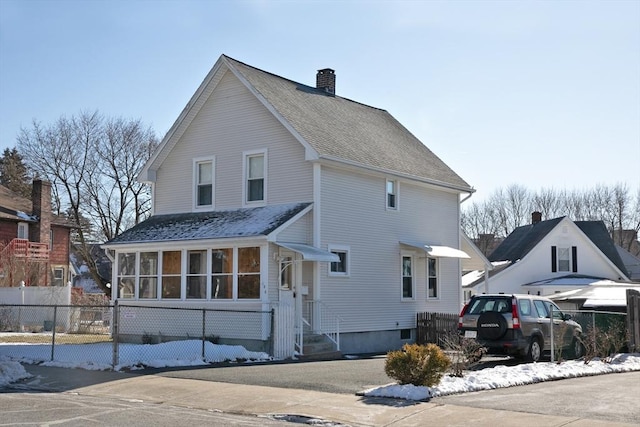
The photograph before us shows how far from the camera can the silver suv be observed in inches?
723

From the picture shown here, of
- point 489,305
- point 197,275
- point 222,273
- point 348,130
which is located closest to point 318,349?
point 222,273

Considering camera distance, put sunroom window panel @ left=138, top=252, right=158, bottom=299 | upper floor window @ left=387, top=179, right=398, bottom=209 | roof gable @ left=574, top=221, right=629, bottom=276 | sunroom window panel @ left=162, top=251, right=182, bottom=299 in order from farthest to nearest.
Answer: roof gable @ left=574, top=221, right=629, bottom=276
upper floor window @ left=387, top=179, right=398, bottom=209
sunroom window panel @ left=138, top=252, right=158, bottom=299
sunroom window panel @ left=162, top=251, right=182, bottom=299

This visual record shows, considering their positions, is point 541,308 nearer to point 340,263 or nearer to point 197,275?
point 340,263

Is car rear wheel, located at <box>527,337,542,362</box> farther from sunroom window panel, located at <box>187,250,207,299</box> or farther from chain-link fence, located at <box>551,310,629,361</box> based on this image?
sunroom window panel, located at <box>187,250,207,299</box>

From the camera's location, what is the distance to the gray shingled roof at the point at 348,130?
78.3ft

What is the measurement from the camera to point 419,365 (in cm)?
1286

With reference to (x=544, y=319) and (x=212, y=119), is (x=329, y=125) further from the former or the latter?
(x=544, y=319)

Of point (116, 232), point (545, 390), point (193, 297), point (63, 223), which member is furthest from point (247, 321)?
point (63, 223)

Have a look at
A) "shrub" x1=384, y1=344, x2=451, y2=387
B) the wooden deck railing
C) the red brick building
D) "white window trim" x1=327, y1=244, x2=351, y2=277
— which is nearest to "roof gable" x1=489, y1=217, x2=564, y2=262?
"white window trim" x1=327, y1=244, x2=351, y2=277

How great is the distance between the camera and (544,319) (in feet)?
63.6

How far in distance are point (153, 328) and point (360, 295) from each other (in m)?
6.54

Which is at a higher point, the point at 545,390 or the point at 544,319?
the point at 544,319

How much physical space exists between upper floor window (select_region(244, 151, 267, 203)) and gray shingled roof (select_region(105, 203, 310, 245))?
1.66ft

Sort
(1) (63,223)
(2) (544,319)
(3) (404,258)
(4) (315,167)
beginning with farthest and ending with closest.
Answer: (1) (63,223) → (3) (404,258) → (4) (315,167) → (2) (544,319)
